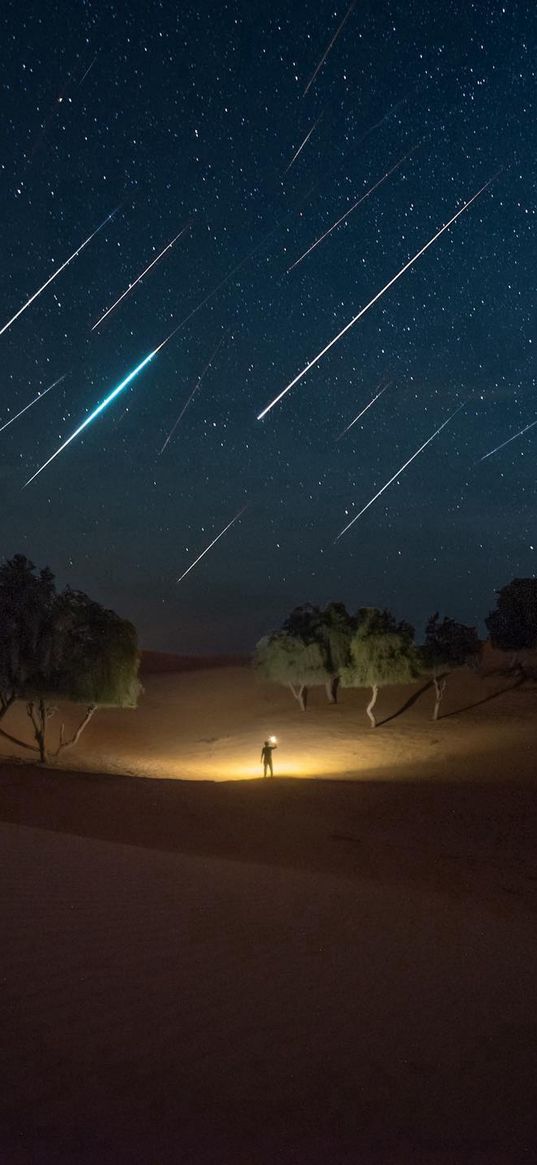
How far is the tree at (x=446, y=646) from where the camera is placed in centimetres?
3525

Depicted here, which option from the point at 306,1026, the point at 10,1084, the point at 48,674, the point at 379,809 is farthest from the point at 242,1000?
the point at 48,674

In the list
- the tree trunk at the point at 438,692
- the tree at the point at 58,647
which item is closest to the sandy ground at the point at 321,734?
the tree trunk at the point at 438,692

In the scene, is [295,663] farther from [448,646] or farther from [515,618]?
[515,618]

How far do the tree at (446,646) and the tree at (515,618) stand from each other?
11269 millimetres

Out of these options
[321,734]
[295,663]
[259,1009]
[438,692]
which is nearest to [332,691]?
[295,663]

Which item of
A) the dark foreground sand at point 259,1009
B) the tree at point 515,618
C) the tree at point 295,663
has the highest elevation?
the tree at point 515,618

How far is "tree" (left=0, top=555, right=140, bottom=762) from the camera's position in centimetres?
2633

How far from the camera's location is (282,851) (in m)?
15.1

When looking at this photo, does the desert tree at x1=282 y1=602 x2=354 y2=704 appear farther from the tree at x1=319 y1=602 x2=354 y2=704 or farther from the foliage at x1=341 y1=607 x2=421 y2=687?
the foliage at x1=341 y1=607 x2=421 y2=687

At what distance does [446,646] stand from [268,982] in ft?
96.8

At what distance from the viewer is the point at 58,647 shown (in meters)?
27.0

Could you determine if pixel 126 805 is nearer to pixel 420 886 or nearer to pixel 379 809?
pixel 379 809

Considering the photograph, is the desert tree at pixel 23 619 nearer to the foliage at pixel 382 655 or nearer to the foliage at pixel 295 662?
the foliage at pixel 382 655

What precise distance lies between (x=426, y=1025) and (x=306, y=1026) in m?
0.96
